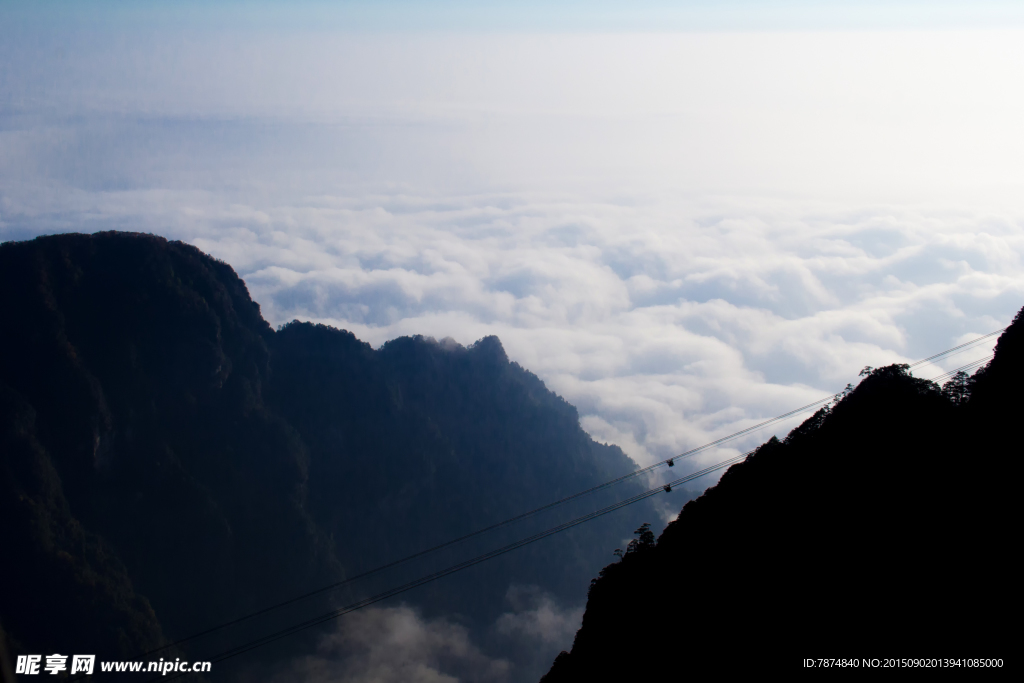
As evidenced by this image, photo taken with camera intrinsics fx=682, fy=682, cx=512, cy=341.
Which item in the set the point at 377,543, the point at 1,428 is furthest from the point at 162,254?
the point at 377,543

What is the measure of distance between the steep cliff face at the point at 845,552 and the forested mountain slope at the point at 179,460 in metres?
108

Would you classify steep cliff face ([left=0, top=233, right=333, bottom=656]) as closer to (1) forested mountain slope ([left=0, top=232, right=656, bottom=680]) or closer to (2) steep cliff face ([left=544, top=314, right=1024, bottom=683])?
(1) forested mountain slope ([left=0, top=232, right=656, bottom=680])

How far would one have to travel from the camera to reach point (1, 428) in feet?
387

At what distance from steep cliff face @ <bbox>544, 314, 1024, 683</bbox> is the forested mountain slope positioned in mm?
107859

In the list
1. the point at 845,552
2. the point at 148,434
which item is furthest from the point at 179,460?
the point at 845,552

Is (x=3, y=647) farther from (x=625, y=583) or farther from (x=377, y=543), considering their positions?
(x=377, y=543)

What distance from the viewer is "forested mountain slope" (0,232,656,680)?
117750 millimetres

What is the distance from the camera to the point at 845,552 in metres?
36.3

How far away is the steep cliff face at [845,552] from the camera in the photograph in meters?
31.6

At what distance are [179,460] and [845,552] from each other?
135957 mm

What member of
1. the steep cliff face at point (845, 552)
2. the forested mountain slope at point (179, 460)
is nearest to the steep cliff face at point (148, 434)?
the forested mountain slope at point (179, 460)

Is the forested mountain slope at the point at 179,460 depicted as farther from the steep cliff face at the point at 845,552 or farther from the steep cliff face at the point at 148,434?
the steep cliff face at the point at 845,552

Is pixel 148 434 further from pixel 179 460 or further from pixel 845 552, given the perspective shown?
pixel 845 552

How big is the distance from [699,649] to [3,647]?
33822 mm
